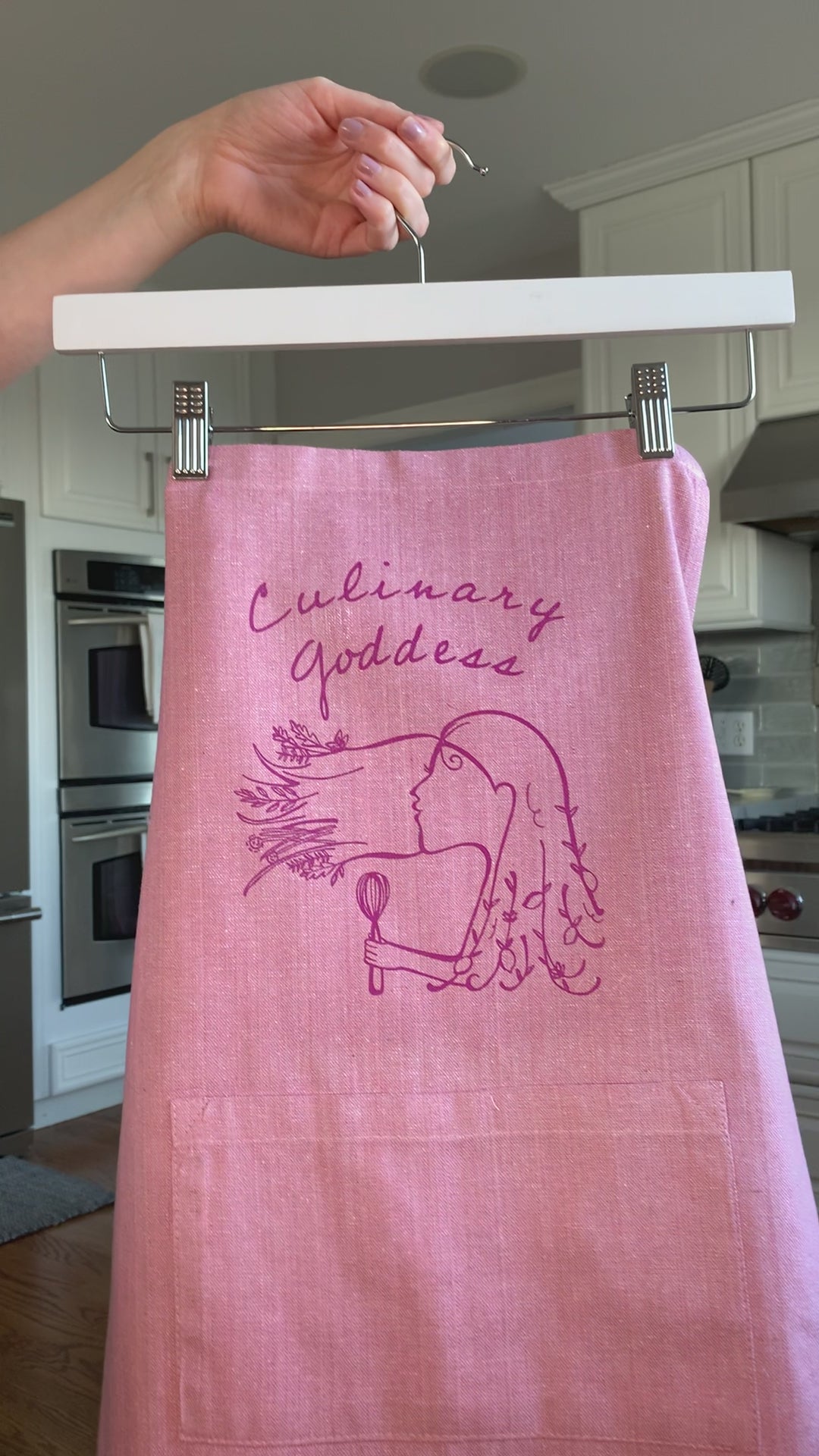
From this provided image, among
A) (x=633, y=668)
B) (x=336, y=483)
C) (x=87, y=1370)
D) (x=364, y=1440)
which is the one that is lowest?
(x=87, y=1370)

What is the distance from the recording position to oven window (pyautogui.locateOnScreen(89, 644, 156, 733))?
313 cm

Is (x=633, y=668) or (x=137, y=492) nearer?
(x=633, y=668)

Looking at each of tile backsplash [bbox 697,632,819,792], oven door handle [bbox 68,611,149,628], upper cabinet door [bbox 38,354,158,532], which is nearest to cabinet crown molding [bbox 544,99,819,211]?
tile backsplash [bbox 697,632,819,792]

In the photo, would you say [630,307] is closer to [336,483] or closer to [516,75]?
[336,483]

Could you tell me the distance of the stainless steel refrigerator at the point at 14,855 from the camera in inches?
111

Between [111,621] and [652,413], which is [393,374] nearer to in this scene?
[111,621]

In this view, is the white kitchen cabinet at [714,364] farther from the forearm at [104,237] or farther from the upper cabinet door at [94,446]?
the forearm at [104,237]

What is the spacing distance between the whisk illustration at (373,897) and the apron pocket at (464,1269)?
0.37ft

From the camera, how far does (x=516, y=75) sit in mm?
2188

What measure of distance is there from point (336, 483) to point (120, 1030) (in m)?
2.74

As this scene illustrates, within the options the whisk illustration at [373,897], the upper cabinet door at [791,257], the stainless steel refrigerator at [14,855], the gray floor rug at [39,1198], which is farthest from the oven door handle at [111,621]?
the whisk illustration at [373,897]

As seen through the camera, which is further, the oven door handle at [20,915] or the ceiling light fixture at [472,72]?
the oven door handle at [20,915]

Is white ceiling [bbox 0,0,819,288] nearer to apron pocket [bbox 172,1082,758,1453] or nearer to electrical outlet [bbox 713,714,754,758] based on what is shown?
electrical outlet [bbox 713,714,754,758]

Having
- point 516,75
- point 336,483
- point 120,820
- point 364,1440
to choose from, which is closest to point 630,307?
point 336,483
